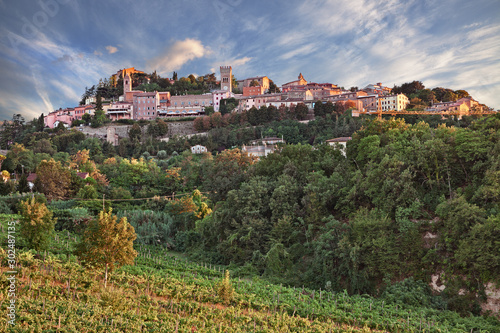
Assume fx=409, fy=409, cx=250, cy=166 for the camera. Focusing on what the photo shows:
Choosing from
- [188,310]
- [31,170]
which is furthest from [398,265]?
[31,170]

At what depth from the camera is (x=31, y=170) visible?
38.8 meters

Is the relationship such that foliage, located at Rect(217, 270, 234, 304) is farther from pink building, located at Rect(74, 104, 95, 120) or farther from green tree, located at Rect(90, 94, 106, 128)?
pink building, located at Rect(74, 104, 95, 120)

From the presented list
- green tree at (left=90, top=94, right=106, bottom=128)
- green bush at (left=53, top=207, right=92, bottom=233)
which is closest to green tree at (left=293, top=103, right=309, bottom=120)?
green tree at (left=90, top=94, right=106, bottom=128)

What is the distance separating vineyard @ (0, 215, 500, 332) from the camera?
9.62m

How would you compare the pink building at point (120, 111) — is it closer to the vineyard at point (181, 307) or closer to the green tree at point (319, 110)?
the green tree at point (319, 110)

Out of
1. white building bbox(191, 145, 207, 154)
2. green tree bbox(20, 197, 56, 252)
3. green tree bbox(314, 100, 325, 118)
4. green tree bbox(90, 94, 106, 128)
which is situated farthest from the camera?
green tree bbox(90, 94, 106, 128)

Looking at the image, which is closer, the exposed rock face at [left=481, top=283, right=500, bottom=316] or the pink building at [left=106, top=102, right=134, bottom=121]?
the exposed rock face at [left=481, top=283, right=500, bottom=316]

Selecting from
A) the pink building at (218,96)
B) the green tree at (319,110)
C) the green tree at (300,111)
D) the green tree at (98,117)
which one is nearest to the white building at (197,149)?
the green tree at (300,111)

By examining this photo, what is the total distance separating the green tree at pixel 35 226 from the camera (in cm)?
1447

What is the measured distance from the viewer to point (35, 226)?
14617 millimetres

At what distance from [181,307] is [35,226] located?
6.71 m

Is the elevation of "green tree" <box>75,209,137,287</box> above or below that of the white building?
below

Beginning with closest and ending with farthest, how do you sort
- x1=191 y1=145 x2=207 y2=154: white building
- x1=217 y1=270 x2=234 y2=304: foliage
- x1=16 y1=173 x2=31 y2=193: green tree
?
x1=217 y1=270 x2=234 y2=304: foliage, x1=16 y1=173 x2=31 y2=193: green tree, x1=191 y1=145 x2=207 y2=154: white building

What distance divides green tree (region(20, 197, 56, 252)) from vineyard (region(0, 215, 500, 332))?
1.90 ft
